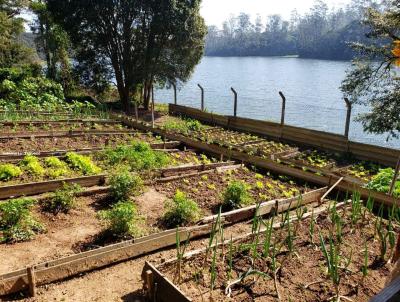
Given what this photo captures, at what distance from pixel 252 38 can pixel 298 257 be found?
9357 cm

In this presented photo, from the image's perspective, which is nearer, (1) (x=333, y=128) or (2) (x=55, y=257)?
(2) (x=55, y=257)

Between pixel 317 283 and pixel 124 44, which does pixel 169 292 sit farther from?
pixel 124 44

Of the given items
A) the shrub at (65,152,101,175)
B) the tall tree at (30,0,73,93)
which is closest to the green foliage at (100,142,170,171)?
the shrub at (65,152,101,175)

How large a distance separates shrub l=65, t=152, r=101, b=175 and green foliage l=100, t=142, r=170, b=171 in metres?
0.47

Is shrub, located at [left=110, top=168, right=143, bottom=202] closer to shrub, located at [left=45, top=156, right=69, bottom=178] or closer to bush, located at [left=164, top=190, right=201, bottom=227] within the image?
bush, located at [left=164, top=190, right=201, bottom=227]

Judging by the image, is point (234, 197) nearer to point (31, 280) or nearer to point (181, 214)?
point (181, 214)

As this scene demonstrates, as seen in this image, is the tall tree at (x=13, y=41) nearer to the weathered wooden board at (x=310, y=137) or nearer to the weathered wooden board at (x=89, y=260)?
the weathered wooden board at (x=310, y=137)

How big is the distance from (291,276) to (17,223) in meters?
3.07

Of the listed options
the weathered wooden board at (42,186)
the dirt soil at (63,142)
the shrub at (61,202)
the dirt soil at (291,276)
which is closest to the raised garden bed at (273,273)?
the dirt soil at (291,276)

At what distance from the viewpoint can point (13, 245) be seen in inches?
165

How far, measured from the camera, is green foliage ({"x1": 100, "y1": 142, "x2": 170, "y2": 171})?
683cm

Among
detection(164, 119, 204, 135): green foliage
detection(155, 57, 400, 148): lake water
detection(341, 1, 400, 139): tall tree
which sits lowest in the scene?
detection(155, 57, 400, 148): lake water

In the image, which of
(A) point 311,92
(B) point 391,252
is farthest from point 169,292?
(A) point 311,92

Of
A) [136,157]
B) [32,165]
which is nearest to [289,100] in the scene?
[136,157]
